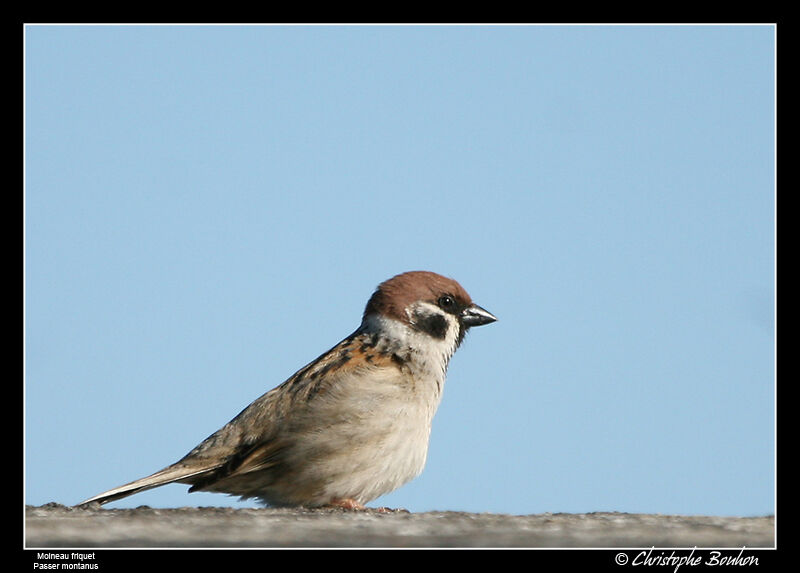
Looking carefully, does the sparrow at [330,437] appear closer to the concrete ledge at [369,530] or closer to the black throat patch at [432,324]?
the black throat patch at [432,324]

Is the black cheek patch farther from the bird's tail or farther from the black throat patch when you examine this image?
the bird's tail

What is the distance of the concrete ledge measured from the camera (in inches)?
116

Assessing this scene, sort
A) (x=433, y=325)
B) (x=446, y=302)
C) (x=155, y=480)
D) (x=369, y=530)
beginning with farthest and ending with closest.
A: (x=446, y=302), (x=433, y=325), (x=155, y=480), (x=369, y=530)

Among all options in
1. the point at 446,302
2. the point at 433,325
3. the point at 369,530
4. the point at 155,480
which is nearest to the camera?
the point at 369,530

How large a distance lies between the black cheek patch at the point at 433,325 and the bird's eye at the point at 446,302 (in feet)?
0.38

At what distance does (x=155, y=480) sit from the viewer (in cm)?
632

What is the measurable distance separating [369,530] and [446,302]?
4648 mm

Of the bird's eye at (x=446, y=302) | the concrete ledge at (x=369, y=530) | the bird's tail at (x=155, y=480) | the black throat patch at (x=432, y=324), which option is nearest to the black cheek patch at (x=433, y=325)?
the black throat patch at (x=432, y=324)

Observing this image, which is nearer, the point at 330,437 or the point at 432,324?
the point at 330,437

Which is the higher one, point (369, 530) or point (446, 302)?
point (446, 302)

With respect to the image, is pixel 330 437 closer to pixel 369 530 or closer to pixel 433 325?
pixel 433 325

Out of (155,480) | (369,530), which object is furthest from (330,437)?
(369,530)

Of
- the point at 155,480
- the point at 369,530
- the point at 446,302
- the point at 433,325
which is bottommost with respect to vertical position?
the point at 369,530
